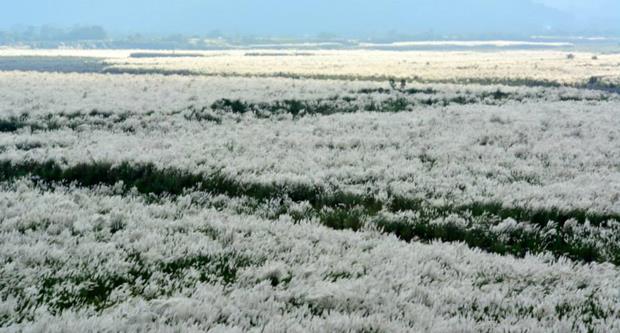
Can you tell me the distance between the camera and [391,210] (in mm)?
12109

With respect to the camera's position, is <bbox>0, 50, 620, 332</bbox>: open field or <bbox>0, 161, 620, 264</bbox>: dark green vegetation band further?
<bbox>0, 161, 620, 264</bbox>: dark green vegetation band

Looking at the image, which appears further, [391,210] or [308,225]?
[391,210]

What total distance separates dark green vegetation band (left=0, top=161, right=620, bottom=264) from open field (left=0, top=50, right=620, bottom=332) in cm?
Result: 4

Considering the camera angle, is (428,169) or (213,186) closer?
(213,186)

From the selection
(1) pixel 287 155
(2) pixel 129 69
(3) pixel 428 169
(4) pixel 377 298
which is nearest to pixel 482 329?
(4) pixel 377 298

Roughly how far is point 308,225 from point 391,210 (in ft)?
7.84

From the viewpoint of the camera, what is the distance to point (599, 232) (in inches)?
428

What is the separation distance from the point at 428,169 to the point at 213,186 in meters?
5.57

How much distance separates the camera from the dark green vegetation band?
33.9 feet

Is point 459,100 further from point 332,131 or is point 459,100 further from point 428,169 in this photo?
point 428,169

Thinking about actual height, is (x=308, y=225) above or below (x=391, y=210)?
above

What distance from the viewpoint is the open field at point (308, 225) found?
659 cm

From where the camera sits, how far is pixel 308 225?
33.7 ft

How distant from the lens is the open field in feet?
21.6
